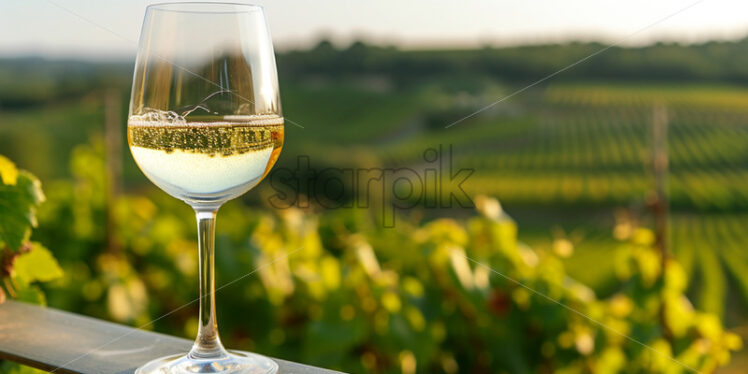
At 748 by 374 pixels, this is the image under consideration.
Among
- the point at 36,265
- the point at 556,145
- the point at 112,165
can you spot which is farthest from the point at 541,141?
the point at 36,265

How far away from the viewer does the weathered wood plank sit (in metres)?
0.63

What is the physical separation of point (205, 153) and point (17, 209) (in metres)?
0.30

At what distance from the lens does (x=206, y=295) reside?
602 millimetres

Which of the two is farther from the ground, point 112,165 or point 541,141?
point 112,165

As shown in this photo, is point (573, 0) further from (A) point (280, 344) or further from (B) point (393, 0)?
(A) point (280, 344)

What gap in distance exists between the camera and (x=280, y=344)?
Result: 5.92 feet

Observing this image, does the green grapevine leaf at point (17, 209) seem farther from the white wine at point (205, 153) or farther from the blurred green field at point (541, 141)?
the blurred green field at point (541, 141)

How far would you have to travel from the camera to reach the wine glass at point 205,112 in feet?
1.88

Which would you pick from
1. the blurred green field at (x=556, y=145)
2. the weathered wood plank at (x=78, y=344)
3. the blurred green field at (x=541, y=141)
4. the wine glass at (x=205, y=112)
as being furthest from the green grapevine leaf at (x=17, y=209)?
the blurred green field at (x=556, y=145)

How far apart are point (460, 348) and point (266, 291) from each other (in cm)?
55

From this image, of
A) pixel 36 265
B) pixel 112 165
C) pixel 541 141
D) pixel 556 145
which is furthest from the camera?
pixel 556 145

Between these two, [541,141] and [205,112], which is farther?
[541,141]

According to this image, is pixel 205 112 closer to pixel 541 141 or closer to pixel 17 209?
pixel 17 209

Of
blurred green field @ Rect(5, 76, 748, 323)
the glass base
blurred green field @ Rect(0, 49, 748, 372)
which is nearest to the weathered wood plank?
the glass base
